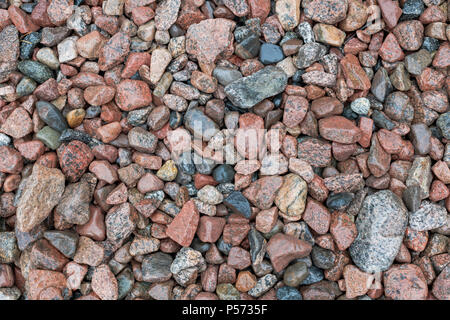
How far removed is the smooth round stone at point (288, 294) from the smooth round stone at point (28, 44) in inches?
79.2

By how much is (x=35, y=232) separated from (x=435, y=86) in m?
2.42

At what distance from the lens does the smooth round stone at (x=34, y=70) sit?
218 centimetres

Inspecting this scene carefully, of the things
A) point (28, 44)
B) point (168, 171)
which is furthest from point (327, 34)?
point (28, 44)

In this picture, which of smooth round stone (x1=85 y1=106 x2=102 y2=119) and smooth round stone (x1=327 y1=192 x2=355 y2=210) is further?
smooth round stone (x1=85 y1=106 x2=102 y2=119)

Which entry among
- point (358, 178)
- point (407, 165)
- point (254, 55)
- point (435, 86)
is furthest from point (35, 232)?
point (435, 86)

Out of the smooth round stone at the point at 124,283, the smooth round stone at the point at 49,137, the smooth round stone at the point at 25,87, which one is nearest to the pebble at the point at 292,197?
the smooth round stone at the point at 124,283

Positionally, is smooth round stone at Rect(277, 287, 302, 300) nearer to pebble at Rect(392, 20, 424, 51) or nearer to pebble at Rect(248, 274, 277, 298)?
pebble at Rect(248, 274, 277, 298)

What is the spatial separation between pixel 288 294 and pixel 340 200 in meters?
0.58

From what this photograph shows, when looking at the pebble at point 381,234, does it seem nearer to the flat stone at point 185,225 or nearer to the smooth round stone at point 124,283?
the flat stone at point 185,225

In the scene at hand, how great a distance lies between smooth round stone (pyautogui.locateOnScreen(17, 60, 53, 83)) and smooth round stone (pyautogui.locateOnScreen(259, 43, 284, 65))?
4.25ft

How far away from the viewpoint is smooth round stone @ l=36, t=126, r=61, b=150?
210 cm

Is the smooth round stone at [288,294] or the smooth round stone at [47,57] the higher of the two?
the smooth round stone at [47,57]

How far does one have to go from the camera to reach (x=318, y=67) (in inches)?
82.8

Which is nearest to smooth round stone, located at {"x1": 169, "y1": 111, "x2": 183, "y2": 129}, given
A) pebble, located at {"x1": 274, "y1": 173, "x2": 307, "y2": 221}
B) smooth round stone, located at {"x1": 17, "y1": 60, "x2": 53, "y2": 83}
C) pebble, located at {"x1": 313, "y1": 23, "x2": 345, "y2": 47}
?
pebble, located at {"x1": 274, "y1": 173, "x2": 307, "y2": 221}
